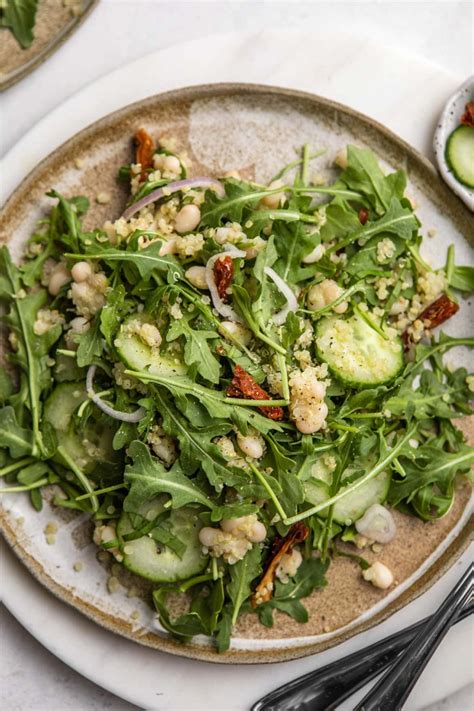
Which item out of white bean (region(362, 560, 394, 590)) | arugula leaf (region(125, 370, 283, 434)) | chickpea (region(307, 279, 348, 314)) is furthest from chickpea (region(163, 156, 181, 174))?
white bean (region(362, 560, 394, 590))

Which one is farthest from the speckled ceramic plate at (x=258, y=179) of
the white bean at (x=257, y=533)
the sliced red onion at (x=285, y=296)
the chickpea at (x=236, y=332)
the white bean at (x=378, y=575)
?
the chickpea at (x=236, y=332)

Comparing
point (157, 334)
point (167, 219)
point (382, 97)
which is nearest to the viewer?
point (157, 334)

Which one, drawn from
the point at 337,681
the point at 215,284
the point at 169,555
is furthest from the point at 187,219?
the point at 337,681

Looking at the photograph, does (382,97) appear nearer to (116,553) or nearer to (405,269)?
(405,269)

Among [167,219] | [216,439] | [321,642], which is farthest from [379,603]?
[167,219]

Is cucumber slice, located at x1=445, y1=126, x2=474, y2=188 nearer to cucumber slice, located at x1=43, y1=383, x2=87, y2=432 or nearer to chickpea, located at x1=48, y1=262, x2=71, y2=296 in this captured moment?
chickpea, located at x1=48, y1=262, x2=71, y2=296

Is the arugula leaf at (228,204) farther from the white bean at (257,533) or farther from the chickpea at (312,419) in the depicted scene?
the white bean at (257,533)
